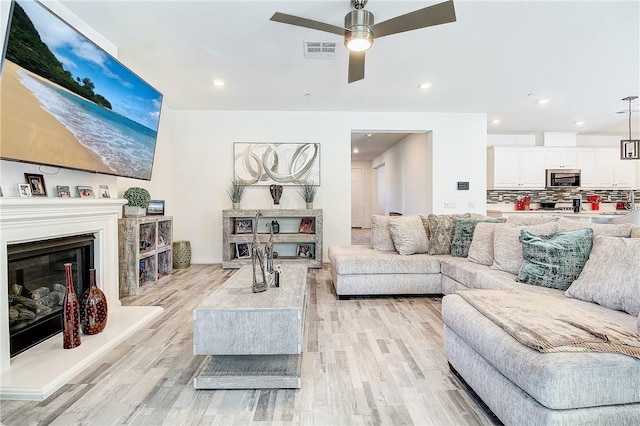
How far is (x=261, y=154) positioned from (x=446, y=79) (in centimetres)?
301

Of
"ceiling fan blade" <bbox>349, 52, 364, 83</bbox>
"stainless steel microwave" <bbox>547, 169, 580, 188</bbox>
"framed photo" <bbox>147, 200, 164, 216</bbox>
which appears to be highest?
"ceiling fan blade" <bbox>349, 52, 364, 83</bbox>

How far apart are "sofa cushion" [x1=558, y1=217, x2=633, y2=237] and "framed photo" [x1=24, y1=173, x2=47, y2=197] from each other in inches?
159

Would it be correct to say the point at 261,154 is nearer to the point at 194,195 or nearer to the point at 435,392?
the point at 194,195

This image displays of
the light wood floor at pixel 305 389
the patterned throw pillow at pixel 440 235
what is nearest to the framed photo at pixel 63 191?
the light wood floor at pixel 305 389

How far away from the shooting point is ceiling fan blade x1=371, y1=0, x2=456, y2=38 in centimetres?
207

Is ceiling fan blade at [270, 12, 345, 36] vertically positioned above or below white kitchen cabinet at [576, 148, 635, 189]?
above

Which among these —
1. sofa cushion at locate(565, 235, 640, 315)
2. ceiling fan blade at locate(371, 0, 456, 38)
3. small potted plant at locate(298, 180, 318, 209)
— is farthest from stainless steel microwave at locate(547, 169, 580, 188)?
ceiling fan blade at locate(371, 0, 456, 38)

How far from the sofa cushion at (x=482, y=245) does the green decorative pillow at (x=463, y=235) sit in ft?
0.53

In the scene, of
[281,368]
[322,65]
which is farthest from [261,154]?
[281,368]

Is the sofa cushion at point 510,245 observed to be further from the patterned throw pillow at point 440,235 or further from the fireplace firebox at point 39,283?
the fireplace firebox at point 39,283

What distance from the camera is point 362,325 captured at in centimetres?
273

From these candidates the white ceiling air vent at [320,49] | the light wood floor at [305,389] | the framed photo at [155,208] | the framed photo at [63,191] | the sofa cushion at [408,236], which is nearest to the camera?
the light wood floor at [305,389]

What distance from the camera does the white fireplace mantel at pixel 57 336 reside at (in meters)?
1.82

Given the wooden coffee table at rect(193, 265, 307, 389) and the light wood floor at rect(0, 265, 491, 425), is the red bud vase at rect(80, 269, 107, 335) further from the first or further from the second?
the wooden coffee table at rect(193, 265, 307, 389)
